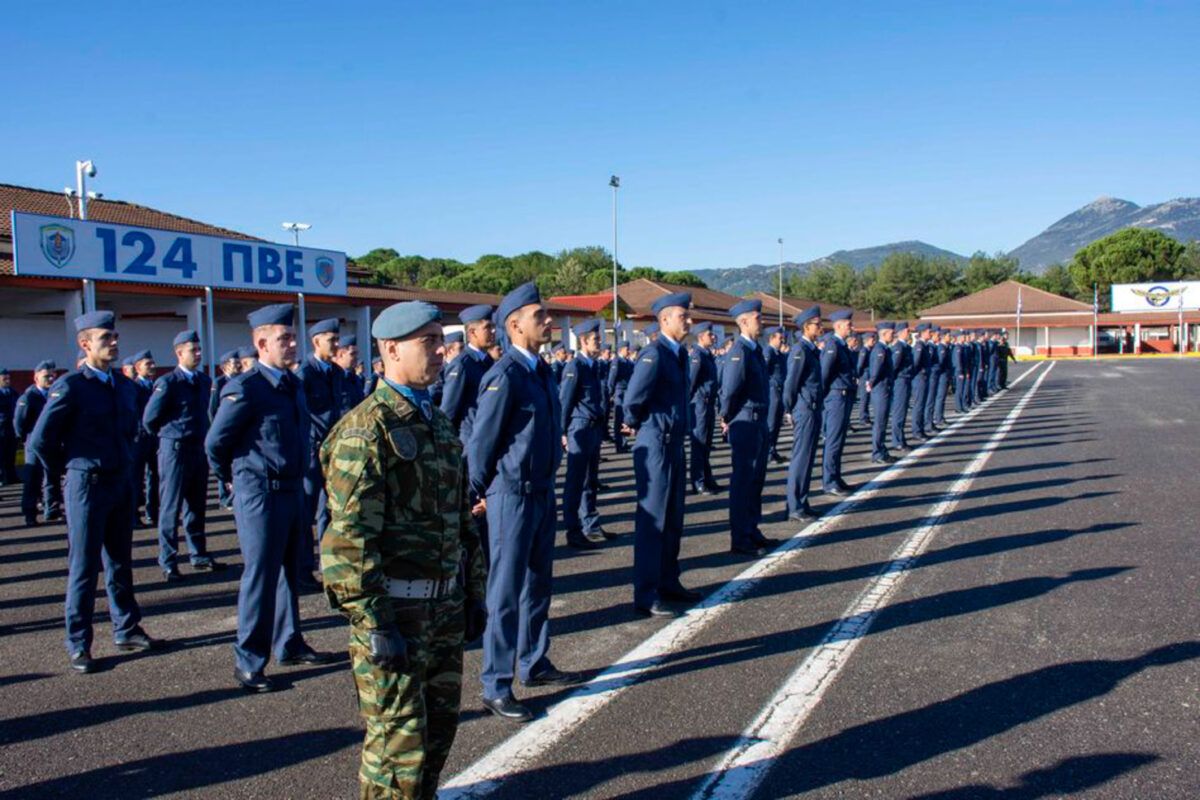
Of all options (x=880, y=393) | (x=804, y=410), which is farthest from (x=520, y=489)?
(x=880, y=393)

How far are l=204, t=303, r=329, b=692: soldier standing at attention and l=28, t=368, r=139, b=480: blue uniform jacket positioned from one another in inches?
31.2

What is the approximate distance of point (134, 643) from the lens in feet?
18.2

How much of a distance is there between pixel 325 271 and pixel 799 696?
2237 centimetres

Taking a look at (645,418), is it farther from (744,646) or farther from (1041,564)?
(1041,564)

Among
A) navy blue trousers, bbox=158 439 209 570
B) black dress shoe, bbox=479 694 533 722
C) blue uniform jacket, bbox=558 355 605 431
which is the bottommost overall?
black dress shoe, bbox=479 694 533 722

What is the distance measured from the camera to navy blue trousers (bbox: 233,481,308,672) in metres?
4.84

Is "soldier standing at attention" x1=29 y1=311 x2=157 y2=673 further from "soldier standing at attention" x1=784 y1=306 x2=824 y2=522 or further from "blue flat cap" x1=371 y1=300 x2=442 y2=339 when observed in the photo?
"soldier standing at attention" x1=784 y1=306 x2=824 y2=522

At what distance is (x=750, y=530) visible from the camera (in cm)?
784

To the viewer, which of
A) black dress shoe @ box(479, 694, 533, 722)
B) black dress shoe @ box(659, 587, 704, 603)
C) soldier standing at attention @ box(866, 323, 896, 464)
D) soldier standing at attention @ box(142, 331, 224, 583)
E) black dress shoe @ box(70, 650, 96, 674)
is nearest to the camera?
black dress shoe @ box(479, 694, 533, 722)

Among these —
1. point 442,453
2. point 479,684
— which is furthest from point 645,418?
point 442,453

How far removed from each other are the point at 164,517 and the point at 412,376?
5.78 m

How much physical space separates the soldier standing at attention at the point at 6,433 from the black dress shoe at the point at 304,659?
1130 cm

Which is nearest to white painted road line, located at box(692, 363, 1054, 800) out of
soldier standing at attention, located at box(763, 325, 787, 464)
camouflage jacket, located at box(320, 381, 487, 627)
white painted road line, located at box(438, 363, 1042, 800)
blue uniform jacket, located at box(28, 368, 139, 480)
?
white painted road line, located at box(438, 363, 1042, 800)

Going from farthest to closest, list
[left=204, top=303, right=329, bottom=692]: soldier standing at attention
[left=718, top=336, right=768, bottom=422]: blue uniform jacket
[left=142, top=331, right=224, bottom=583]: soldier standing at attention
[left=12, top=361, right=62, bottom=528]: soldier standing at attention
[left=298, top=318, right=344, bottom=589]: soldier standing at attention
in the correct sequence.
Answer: [left=12, top=361, right=62, bottom=528]: soldier standing at attention → [left=718, top=336, right=768, bottom=422]: blue uniform jacket → [left=142, top=331, right=224, bottom=583]: soldier standing at attention → [left=298, top=318, right=344, bottom=589]: soldier standing at attention → [left=204, top=303, right=329, bottom=692]: soldier standing at attention
